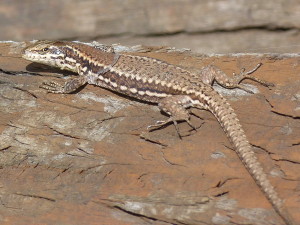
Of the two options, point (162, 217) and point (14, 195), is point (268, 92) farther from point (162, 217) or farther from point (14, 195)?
point (14, 195)

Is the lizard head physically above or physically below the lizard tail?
above

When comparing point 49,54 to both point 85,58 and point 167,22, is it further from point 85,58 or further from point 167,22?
point 167,22

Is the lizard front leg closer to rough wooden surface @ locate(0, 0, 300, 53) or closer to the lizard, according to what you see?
the lizard

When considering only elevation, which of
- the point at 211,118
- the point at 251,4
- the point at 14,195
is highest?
the point at 251,4

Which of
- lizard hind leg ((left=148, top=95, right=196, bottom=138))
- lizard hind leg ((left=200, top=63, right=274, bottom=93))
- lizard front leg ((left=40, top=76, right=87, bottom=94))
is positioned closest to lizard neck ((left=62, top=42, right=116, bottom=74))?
lizard front leg ((left=40, top=76, right=87, bottom=94))

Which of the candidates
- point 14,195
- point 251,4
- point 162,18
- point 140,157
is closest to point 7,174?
point 14,195

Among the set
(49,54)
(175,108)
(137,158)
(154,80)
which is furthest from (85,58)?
(137,158)

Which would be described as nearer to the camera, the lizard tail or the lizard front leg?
the lizard tail
